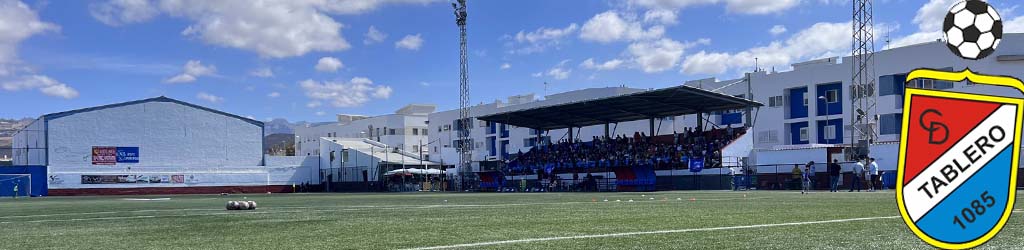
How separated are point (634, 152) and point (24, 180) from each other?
4443 centimetres

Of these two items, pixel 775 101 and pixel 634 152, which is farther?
pixel 775 101

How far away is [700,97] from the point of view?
154 feet

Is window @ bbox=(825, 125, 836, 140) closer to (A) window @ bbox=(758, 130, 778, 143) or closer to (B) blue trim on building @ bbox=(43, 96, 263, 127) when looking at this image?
(A) window @ bbox=(758, 130, 778, 143)

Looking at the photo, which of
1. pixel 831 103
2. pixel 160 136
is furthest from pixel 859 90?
A: pixel 160 136

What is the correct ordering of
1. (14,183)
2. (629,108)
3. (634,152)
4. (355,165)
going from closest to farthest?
(634,152)
(629,108)
(14,183)
(355,165)

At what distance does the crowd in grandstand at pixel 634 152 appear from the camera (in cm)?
4659

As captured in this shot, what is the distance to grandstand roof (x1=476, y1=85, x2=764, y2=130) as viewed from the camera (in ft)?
153

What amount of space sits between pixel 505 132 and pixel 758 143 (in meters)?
36.1

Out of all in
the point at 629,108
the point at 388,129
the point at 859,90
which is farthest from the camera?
the point at 388,129

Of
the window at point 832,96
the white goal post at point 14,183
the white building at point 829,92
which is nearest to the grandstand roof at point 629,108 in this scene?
the white building at point 829,92

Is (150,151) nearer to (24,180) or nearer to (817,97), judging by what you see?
(24,180)

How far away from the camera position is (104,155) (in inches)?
2707

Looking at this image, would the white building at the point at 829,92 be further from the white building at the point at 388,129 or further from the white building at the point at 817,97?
the white building at the point at 388,129

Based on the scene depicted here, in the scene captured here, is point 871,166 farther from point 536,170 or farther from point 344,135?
point 344,135
